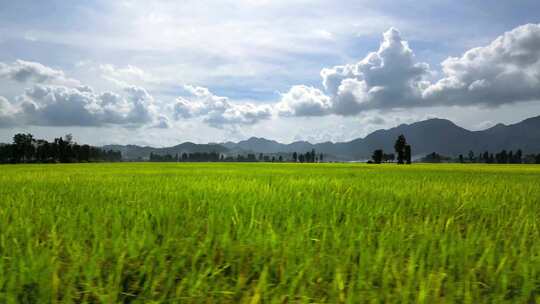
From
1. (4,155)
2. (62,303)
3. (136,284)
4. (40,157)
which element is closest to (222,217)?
(136,284)

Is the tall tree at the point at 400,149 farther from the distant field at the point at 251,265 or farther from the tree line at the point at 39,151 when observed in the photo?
the distant field at the point at 251,265

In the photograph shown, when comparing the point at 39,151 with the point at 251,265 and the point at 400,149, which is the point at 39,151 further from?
the point at 251,265

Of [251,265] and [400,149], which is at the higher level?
[400,149]

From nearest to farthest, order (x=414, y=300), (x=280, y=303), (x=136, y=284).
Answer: (x=280, y=303)
(x=414, y=300)
(x=136, y=284)

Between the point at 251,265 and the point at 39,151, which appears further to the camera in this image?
the point at 39,151

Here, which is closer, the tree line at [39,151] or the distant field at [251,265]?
the distant field at [251,265]

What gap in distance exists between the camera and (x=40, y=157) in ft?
490

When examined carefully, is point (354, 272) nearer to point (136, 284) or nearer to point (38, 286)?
point (136, 284)

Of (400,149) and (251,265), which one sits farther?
(400,149)

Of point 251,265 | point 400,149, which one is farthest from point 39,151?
point 251,265

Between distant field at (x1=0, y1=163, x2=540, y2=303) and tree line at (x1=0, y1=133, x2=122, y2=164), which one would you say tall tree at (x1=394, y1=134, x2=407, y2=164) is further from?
distant field at (x1=0, y1=163, x2=540, y2=303)

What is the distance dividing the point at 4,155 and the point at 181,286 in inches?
7264

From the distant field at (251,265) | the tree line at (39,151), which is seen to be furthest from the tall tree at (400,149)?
the distant field at (251,265)

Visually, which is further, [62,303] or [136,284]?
[136,284]
